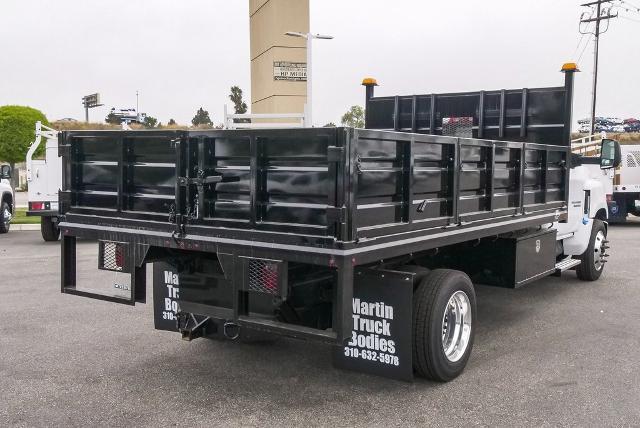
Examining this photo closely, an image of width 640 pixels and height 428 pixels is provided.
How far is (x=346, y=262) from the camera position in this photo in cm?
374

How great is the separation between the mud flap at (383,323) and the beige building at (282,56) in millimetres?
20357

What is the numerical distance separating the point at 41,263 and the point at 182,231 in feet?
23.5

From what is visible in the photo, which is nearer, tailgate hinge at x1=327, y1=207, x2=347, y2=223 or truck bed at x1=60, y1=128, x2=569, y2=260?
tailgate hinge at x1=327, y1=207, x2=347, y2=223

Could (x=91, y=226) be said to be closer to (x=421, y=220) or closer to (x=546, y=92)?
(x=421, y=220)

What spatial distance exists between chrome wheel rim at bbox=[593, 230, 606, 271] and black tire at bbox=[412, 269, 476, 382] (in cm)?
471

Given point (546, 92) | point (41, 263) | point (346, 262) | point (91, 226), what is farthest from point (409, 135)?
point (41, 263)

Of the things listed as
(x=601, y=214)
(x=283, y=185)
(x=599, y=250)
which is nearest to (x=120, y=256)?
(x=283, y=185)

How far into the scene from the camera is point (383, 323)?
14.4 feet

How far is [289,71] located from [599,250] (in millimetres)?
18183

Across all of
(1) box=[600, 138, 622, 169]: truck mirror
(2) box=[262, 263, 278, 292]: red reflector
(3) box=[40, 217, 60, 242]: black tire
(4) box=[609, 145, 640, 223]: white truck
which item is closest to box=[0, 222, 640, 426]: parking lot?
(2) box=[262, 263, 278, 292]: red reflector

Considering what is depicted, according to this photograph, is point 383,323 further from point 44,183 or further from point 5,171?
point 5,171

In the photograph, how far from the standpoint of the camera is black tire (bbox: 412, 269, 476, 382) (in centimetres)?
444

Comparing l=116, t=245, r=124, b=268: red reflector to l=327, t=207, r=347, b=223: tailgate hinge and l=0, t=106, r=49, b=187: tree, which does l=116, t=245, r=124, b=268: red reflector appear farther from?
l=0, t=106, r=49, b=187: tree

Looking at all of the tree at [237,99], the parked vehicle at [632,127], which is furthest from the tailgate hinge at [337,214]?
the parked vehicle at [632,127]
